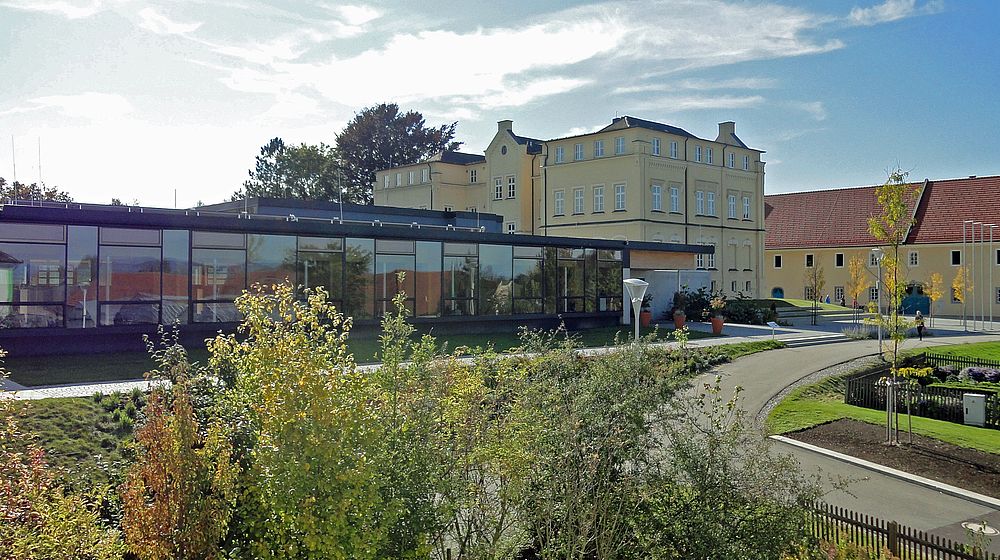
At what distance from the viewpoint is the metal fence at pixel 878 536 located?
935cm

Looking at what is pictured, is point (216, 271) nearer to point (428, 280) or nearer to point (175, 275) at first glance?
point (175, 275)

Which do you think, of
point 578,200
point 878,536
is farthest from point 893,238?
point 578,200

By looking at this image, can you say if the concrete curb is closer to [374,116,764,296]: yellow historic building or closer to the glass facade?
the glass facade

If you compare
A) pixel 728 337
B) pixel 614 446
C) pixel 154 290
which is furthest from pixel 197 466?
pixel 728 337

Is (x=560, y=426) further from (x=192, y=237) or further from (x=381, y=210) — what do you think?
(x=381, y=210)

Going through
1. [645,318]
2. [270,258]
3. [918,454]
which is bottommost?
[918,454]

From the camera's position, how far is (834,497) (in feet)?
42.4

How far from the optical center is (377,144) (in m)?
76.0

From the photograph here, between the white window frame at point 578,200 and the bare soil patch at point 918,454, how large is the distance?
34.5 m

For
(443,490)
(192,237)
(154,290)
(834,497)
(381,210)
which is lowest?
(834,497)

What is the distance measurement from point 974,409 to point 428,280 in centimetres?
1685

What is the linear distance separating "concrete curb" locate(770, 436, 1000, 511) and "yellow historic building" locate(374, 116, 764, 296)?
99.8 feet

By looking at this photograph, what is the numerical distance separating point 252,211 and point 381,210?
686 centimetres

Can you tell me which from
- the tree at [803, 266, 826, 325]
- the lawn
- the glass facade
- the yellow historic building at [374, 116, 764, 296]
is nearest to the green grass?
the lawn
